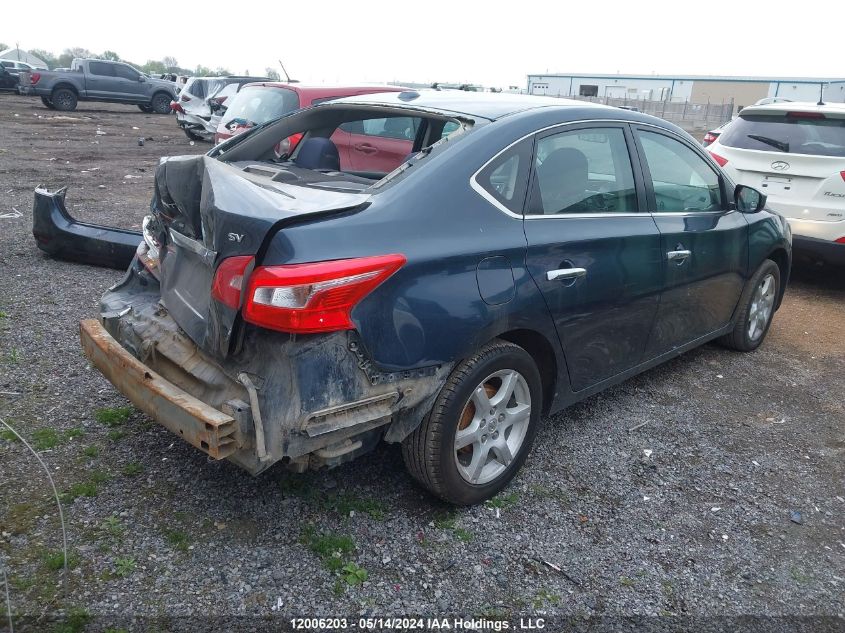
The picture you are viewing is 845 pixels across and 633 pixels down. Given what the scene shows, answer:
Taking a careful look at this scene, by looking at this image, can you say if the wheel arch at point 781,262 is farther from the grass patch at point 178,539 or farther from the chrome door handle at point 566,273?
the grass patch at point 178,539

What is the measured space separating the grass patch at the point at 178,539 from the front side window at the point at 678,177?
2945 mm

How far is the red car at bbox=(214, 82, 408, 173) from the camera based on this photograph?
6.49 metres

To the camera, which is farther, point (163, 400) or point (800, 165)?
point (800, 165)

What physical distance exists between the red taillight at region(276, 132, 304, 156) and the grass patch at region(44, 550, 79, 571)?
8.33ft

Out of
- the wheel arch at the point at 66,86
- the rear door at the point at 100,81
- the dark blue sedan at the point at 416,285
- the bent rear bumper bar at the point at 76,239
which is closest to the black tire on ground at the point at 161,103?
the rear door at the point at 100,81

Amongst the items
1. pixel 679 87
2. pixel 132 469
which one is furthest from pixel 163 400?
pixel 679 87

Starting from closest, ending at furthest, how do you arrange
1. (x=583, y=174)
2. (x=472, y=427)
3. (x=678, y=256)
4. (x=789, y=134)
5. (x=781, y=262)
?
1. (x=472, y=427)
2. (x=583, y=174)
3. (x=678, y=256)
4. (x=781, y=262)
5. (x=789, y=134)

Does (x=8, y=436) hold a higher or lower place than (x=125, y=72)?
lower

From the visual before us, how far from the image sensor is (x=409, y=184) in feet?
9.20

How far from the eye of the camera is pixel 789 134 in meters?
6.68

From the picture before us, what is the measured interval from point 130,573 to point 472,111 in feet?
8.14

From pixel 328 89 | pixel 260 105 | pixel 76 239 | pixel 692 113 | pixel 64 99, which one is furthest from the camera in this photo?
pixel 692 113

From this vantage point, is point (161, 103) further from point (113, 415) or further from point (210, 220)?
point (210, 220)

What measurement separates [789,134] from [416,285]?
5661 millimetres
